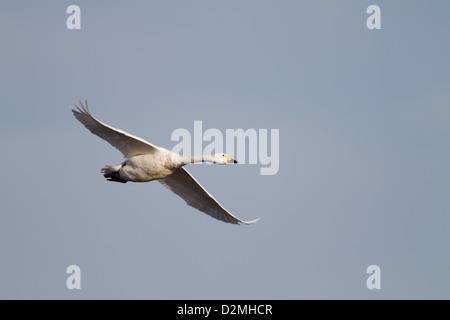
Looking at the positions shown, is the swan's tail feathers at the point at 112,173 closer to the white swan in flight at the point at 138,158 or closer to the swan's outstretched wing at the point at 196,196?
the white swan in flight at the point at 138,158

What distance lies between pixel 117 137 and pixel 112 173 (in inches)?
50.9

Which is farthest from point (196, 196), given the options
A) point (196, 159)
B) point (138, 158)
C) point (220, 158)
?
point (138, 158)

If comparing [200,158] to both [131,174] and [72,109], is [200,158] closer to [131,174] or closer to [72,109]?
[131,174]

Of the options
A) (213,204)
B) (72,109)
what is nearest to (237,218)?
(213,204)

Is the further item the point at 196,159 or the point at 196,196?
the point at 196,196

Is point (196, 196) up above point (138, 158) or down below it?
below

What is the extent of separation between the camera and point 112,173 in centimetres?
3316

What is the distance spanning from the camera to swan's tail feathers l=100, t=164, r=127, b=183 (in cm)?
3306

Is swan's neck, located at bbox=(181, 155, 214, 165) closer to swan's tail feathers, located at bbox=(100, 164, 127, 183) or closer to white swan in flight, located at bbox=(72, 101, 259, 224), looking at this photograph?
white swan in flight, located at bbox=(72, 101, 259, 224)

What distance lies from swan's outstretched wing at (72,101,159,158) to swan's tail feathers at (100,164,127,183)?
54 cm

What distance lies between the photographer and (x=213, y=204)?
115 ft

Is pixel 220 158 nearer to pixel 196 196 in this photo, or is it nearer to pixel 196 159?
pixel 196 159
